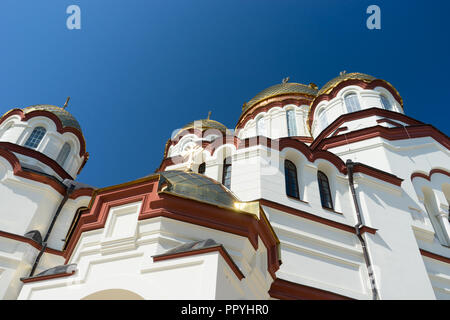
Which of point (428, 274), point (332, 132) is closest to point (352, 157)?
point (332, 132)

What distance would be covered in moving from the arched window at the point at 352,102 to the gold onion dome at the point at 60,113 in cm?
1237

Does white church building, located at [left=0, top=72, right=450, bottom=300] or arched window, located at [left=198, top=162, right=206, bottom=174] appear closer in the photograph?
white church building, located at [left=0, top=72, right=450, bottom=300]

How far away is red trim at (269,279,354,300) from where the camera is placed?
778 cm

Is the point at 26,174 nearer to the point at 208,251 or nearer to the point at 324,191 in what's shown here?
the point at 324,191

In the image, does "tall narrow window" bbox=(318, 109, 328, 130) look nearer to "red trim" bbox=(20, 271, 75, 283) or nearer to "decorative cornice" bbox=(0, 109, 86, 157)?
"decorative cornice" bbox=(0, 109, 86, 157)

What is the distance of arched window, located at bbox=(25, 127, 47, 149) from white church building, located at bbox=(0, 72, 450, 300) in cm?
7

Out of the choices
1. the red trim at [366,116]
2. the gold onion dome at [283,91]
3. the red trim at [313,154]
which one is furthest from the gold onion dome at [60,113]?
the red trim at [366,116]

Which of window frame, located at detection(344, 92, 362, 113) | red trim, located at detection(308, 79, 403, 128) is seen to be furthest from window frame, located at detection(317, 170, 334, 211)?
red trim, located at detection(308, 79, 403, 128)

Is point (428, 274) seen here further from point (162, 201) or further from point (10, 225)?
point (10, 225)

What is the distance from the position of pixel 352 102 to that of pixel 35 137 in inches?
539

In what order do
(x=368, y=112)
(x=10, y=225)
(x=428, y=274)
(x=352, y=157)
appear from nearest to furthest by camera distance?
(x=428, y=274) → (x=10, y=225) → (x=352, y=157) → (x=368, y=112)

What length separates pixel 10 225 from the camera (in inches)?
459
